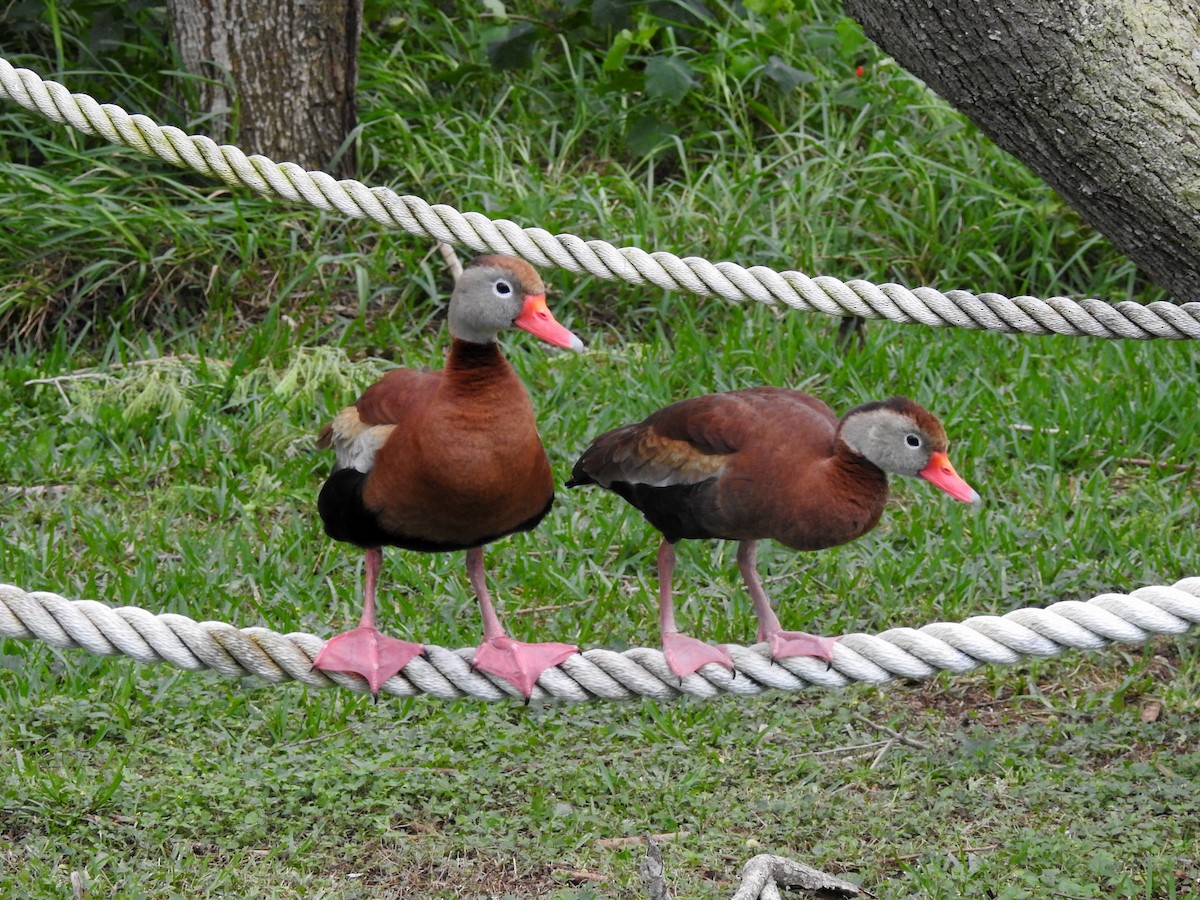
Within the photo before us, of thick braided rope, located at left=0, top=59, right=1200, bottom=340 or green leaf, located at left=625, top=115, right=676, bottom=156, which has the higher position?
thick braided rope, located at left=0, top=59, right=1200, bottom=340

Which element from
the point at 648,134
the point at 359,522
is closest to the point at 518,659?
the point at 359,522

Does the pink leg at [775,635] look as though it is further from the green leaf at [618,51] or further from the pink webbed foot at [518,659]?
the green leaf at [618,51]

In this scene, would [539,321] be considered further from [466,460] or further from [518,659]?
[518,659]

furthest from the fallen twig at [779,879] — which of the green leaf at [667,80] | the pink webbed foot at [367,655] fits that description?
the green leaf at [667,80]

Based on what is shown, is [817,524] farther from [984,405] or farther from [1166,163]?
[984,405]

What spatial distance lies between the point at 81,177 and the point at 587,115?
2.31 meters

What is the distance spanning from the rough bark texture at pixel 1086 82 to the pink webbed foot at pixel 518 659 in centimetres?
153

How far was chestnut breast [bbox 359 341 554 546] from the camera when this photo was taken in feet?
10.1

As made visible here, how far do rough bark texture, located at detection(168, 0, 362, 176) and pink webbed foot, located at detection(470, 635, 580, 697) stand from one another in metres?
3.78

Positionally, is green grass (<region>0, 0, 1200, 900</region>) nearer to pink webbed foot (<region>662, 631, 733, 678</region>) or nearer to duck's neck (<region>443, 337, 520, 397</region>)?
pink webbed foot (<region>662, 631, 733, 678</region>)

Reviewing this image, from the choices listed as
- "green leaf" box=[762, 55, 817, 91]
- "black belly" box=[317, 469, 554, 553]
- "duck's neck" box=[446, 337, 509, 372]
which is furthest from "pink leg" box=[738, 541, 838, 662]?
"green leaf" box=[762, 55, 817, 91]

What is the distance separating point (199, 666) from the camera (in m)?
2.97

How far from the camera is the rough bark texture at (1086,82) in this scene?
10.6 ft

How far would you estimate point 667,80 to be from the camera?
6684mm
